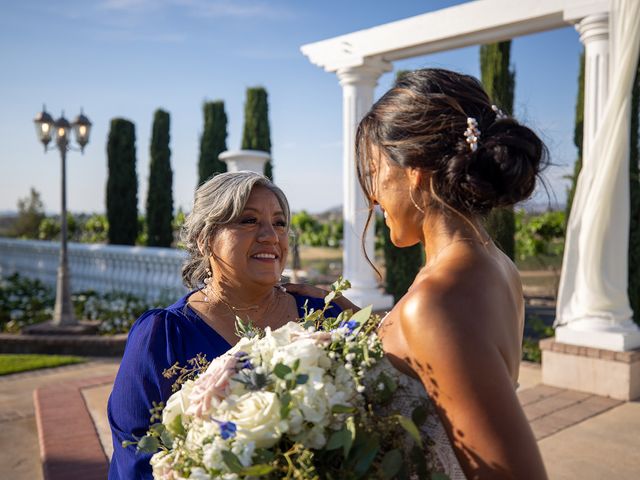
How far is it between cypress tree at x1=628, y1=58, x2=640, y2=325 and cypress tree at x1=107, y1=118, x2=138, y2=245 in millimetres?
13926

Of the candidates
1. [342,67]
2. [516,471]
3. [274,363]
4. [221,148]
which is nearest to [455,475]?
[516,471]

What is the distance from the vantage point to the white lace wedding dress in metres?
1.20

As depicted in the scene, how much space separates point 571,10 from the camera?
555 centimetres

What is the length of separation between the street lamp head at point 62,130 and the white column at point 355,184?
13.5 ft

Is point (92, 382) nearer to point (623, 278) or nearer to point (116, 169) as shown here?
point (623, 278)

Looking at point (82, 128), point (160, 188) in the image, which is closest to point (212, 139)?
point (160, 188)

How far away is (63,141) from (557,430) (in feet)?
24.7

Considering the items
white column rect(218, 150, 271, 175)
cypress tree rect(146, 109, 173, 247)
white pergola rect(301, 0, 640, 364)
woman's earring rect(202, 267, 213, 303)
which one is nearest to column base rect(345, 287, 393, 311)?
white column rect(218, 150, 271, 175)

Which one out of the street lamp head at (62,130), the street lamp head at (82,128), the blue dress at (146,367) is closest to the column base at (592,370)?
the blue dress at (146,367)

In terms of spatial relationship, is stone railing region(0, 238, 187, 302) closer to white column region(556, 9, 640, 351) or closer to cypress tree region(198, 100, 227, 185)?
cypress tree region(198, 100, 227, 185)

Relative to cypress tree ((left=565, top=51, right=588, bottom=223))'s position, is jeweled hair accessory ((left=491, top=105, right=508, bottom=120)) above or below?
below

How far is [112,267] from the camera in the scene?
11.3 metres

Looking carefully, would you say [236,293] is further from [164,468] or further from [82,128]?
[82,128]

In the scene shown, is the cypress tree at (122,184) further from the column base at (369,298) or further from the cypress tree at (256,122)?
the column base at (369,298)
